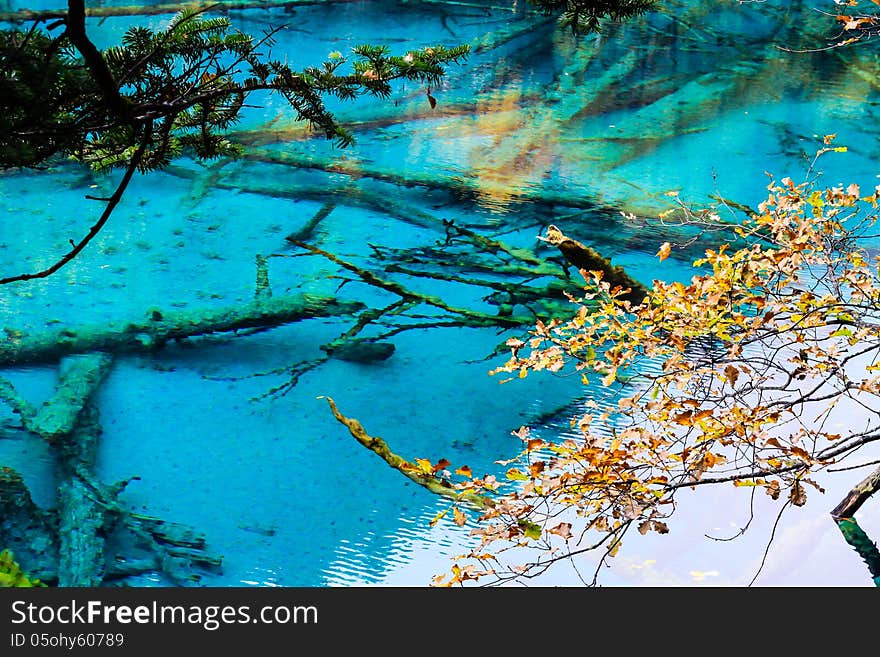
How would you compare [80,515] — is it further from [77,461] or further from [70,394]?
[70,394]

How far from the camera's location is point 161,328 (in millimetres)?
2432

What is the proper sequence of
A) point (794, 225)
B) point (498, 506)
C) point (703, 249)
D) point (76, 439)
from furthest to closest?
point (703, 249)
point (76, 439)
point (794, 225)
point (498, 506)

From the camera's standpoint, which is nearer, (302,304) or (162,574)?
(162,574)

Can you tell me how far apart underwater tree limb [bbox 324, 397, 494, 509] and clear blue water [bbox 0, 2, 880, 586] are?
0.03 metres

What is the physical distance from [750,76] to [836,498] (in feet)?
4.54

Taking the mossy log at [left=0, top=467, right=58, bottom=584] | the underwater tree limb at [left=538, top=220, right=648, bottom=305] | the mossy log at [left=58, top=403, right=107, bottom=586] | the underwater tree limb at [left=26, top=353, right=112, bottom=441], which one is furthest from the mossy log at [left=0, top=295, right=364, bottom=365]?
the underwater tree limb at [left=538, top=220, right=648, bottom=305]

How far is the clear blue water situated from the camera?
85.8 inches

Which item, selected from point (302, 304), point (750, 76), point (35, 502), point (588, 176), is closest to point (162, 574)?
point (35, 502)

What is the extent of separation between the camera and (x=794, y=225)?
2.11 meters

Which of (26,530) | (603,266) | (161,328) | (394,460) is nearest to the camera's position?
(26,530)

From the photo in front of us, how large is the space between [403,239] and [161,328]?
75cm

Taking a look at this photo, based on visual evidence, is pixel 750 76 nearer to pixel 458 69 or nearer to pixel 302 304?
pixel 458 69

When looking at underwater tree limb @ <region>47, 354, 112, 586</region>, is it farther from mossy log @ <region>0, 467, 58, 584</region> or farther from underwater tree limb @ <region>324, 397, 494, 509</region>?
underwater tree limb @ <region>324, 397, 494, 509</region>

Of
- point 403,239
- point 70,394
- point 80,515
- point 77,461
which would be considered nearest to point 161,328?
point 70,394
